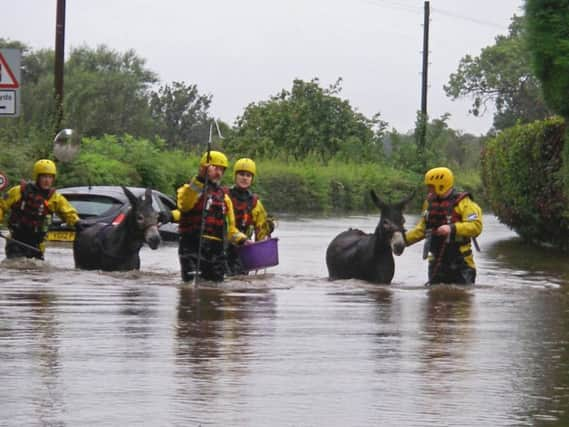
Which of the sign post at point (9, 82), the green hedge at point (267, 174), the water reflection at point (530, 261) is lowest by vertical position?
the water reflection at point (530, 261)

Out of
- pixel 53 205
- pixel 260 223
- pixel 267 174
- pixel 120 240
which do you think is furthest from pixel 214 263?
pixel 267 174

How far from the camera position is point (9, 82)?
20.7 metres

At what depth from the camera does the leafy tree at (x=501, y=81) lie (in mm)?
95812

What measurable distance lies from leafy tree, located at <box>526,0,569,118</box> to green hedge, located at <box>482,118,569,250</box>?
970 millimetres

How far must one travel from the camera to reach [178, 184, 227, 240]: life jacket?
16.1 m

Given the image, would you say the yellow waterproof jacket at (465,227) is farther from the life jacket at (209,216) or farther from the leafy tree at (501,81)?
the leafy tree at (501,81)

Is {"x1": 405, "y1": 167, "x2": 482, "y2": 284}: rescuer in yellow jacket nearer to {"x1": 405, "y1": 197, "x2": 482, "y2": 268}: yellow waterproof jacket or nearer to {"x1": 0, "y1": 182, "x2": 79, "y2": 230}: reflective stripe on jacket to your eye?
{"x1": 405, "y1": 197, "x2": 482, "y2": 268}: yellow waterproof jacket

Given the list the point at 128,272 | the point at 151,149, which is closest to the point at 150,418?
the point at 128,272

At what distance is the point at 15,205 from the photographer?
18.4 meters

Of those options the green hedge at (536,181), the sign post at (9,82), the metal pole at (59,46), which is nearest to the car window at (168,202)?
the sign post at (9,82)

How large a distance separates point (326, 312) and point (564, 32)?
11.7m

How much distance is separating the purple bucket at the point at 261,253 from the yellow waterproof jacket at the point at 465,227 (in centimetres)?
156

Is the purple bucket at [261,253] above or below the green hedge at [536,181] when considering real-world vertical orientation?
below

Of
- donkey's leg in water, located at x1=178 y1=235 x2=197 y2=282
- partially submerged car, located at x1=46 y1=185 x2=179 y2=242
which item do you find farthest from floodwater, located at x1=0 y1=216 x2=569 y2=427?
partially submerged car, located at x1=46 y1=185 x2=179 y2=242
